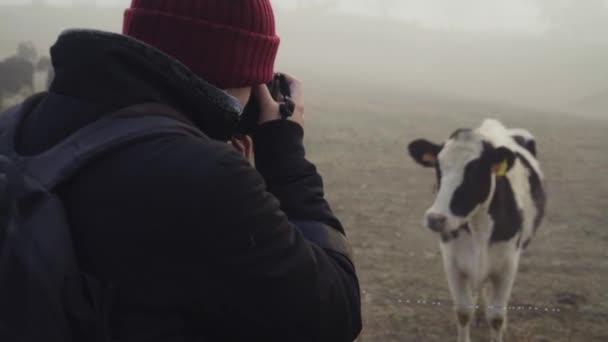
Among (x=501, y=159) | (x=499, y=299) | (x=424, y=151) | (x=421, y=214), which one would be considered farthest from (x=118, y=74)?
(x=421, y=214)

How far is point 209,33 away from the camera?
111 centimetres

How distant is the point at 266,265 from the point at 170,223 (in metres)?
0.16

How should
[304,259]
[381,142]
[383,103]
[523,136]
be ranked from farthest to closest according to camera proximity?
[383,103], [381,142], [523,136], [304,259]

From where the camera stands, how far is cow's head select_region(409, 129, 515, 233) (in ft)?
12.1

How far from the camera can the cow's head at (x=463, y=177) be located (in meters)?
3.68

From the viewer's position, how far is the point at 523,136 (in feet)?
18.5

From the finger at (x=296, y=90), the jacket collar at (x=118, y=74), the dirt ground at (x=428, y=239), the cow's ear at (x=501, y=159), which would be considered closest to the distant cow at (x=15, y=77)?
the dirt ground at (x=428, y=239)

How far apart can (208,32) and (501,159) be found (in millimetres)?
3071

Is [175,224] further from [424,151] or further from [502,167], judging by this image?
[424,151]

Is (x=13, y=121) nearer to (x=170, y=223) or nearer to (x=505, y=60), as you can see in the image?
(x=170, y=223)

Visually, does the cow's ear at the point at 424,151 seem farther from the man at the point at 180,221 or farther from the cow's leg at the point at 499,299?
the man at the point at 180,221

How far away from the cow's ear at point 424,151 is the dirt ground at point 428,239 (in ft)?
3.67

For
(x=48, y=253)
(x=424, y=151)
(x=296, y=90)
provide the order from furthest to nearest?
(x=424, y=151)
(x=296, y=90)
(x=48, y=253)

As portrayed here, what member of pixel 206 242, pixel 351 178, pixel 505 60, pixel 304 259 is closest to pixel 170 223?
pixel 206 242
